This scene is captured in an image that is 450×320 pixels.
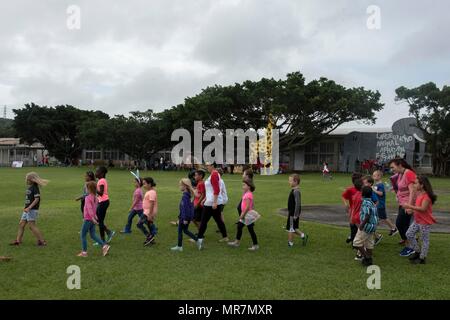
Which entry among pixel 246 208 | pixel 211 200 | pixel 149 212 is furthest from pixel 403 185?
pixel 149 212

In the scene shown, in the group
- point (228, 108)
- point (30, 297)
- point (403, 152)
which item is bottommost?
point (30, 297)

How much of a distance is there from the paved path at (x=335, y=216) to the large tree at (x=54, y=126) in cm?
5027

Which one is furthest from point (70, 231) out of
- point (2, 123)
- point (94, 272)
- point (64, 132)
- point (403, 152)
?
point (2, 123)

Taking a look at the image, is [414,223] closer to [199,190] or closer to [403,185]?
[403,185]

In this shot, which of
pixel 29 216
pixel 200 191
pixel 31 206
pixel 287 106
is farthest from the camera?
pixel 287 106

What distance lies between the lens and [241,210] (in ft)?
29.5

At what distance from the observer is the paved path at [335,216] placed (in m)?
11.6

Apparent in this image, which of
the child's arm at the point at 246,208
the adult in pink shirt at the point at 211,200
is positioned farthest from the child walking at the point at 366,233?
the adult in pink shirt at the point at 211,200

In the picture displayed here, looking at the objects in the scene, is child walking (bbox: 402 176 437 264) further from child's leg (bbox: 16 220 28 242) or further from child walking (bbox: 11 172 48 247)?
child's leg (bbox: 16 220 28 242)

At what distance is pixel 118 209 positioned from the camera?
14477 millimetres

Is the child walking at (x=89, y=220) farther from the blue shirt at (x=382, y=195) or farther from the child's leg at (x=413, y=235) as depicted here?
the blue shirt at (x=382, y=195)

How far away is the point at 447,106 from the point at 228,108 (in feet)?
61.5

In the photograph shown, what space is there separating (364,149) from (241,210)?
44.4 meters

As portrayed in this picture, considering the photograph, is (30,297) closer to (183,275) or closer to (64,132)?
(183,275)
